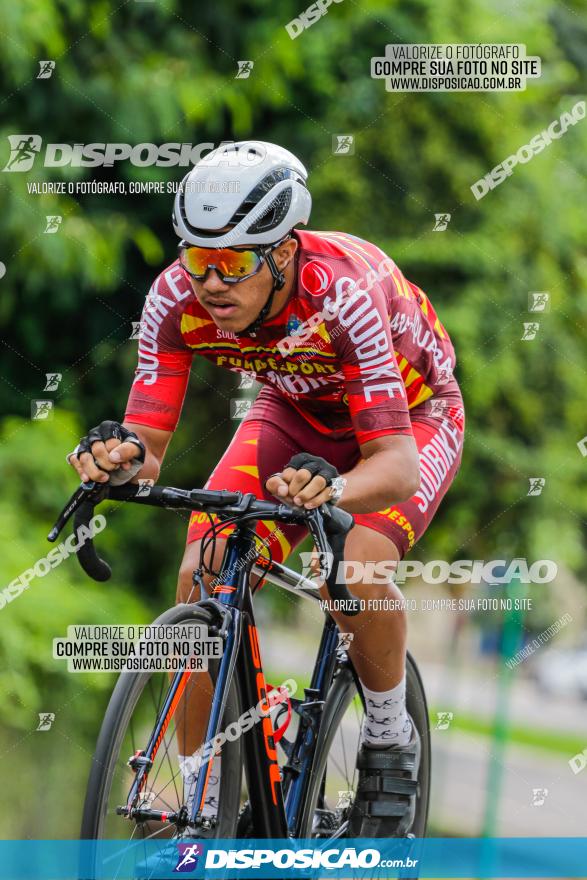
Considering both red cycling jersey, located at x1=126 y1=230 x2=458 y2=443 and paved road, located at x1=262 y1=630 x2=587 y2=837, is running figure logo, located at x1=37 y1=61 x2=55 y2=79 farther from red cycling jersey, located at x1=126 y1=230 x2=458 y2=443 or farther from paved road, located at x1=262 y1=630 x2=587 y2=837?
paved road, located at x1=262 y1=630 x2=587 y2=837

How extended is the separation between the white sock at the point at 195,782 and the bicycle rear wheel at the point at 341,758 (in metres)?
0.41

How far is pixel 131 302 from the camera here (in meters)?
7.42

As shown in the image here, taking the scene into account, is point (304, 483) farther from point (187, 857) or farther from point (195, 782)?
point (187, 857)

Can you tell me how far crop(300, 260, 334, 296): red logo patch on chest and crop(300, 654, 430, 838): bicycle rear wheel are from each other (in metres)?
1.10

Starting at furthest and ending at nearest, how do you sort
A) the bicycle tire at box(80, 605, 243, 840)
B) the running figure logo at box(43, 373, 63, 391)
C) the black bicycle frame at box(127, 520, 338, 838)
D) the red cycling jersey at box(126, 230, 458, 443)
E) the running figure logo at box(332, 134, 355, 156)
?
1. the running figure logo at box(332, 134, 355, 156)
2. the running figure logo at box(43, 373, 63, 391)
3. the red cycling jersey at box(126, 230, 458, 443)
4. the black bicycle frame at box(127, 520, 338, 838)
5. the bicycle tire at box(80, 605, 243, 840)

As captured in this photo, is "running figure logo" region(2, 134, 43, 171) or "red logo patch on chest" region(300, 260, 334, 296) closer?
"red logo patch on chest" region(300, 260, 334, 296)

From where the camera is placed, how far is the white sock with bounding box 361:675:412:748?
347 cm

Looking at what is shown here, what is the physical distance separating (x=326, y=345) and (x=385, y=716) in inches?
41.4

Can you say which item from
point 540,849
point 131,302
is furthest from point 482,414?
point 540,849

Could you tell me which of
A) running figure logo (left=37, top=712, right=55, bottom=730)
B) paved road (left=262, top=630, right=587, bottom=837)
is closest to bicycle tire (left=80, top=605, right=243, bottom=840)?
running figure logo (left=37, top=712, right=55, bottom=730)

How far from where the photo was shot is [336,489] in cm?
276

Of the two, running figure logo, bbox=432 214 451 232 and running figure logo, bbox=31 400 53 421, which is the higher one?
running figure logo, bbox=432 214 451 232

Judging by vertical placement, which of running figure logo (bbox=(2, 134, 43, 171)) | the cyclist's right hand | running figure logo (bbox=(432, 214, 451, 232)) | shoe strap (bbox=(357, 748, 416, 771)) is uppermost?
running figure logo (bbox=(432, 214, 451, 232))

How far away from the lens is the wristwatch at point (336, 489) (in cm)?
273
